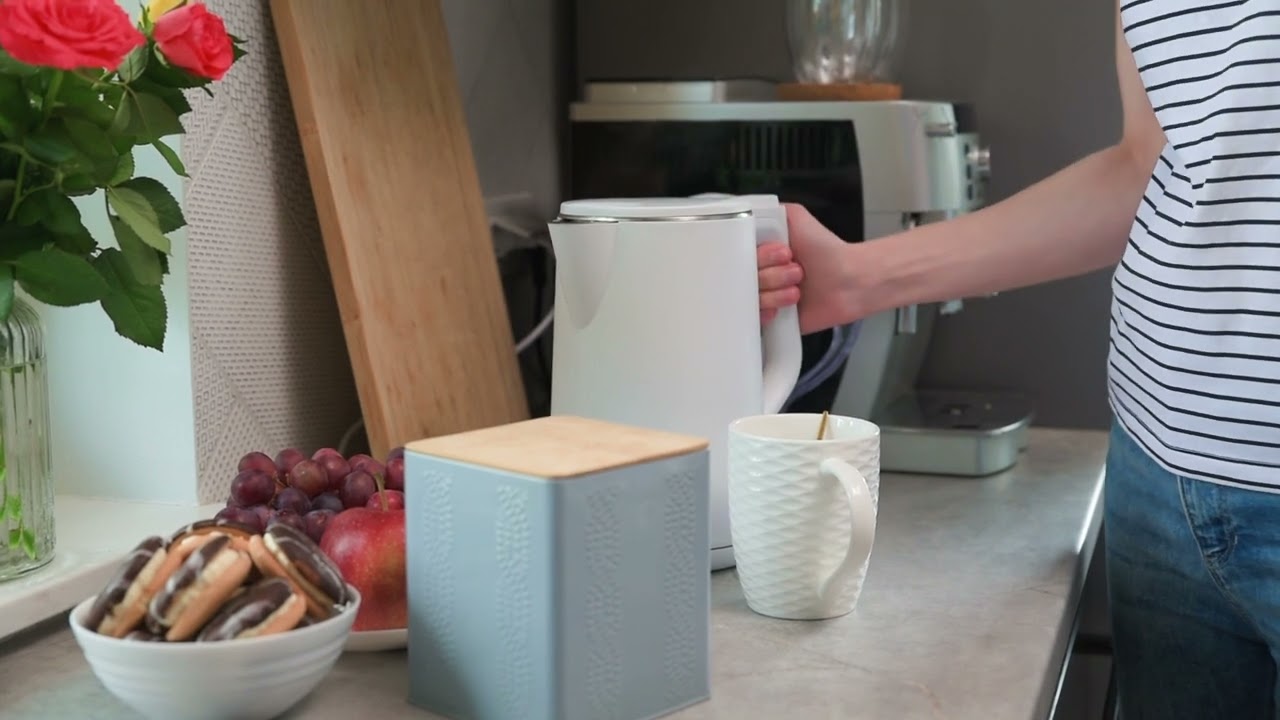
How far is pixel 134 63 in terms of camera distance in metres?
0.72

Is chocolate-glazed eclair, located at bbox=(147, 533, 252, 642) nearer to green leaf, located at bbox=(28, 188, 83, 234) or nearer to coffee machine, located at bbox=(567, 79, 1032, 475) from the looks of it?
green leaf, located at bbox=(28, 188, 83, 234)

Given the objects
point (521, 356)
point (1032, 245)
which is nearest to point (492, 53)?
point (521, 356)

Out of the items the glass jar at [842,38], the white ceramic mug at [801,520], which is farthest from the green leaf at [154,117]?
the glass jar at [842,38]

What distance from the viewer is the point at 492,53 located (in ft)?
4.45

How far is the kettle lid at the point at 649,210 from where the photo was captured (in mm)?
814

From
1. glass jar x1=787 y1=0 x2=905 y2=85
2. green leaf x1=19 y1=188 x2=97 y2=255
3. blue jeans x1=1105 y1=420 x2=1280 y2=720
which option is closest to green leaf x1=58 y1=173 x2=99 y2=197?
green leaf x1=19 y1=188 x2=97 y2=255

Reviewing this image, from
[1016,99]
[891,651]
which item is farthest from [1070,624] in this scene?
[1016,99]

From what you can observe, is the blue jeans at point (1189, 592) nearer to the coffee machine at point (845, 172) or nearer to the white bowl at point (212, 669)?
the coffee machine at point (845, 172)

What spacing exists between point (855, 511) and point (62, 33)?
0.45 m

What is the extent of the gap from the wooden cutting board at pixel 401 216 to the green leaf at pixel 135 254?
0.79ft

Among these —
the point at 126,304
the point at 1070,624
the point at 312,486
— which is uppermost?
the point at 126,304

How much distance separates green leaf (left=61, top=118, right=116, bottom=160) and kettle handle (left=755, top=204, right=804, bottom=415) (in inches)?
16.0

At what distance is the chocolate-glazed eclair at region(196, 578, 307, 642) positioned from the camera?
578 millimetres

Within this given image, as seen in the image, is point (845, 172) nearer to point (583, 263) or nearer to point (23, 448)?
point (583, 263)
